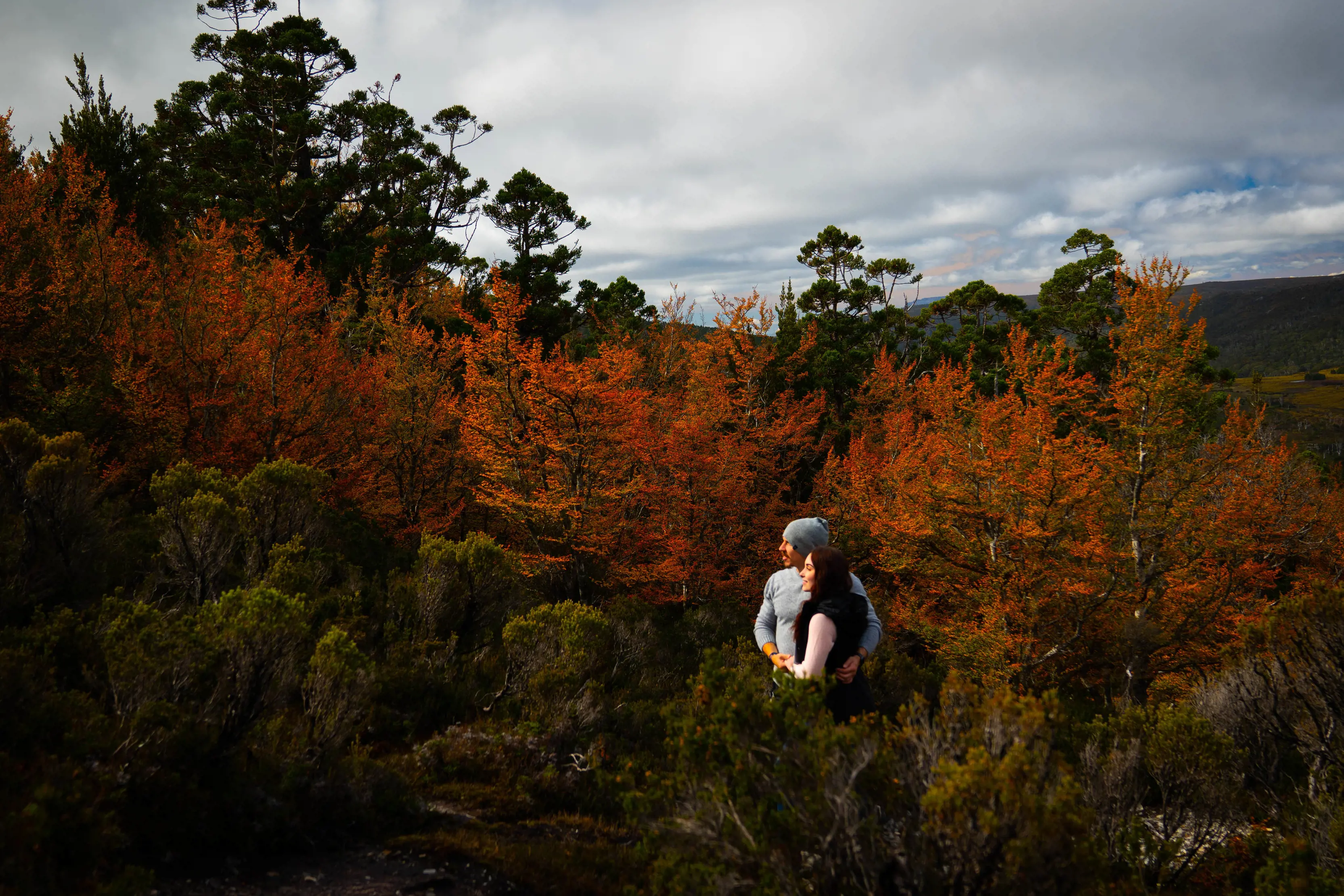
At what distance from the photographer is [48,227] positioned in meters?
13.6

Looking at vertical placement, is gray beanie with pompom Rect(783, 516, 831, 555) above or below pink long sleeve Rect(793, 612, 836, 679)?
above

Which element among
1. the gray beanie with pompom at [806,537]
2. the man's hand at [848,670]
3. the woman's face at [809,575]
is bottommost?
the man's hand at [848,670]

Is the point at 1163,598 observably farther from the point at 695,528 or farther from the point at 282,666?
the point at 282,666

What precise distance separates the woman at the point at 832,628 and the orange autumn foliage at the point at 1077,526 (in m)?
14.0

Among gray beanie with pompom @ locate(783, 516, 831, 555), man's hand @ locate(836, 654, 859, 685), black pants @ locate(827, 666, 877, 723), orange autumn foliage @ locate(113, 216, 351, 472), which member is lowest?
black pants @ locate(827, 666, 877, 723)

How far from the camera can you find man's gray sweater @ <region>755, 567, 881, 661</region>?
3527mm

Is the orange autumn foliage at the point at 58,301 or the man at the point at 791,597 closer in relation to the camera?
the man at the point at 791,597

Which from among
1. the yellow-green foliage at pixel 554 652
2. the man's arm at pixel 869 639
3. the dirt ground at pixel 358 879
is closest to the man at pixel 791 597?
the man's arm at pixel 869 639

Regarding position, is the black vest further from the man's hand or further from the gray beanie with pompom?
the gray beanie with pompom

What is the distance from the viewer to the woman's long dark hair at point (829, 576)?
332 centimetres

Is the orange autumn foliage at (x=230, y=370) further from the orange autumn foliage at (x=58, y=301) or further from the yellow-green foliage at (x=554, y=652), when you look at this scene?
the yellow-green foliage at (x=554, y=652)

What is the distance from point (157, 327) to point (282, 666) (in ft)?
45.2

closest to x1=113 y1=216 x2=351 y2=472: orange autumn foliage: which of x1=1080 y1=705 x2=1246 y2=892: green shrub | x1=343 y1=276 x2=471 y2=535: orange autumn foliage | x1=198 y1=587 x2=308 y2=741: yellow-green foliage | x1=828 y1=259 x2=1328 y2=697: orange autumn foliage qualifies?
x1=343 y1=276 x2=471 y2=535: orange autumn foliage

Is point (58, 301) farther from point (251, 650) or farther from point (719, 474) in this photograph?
point (719, 474)
